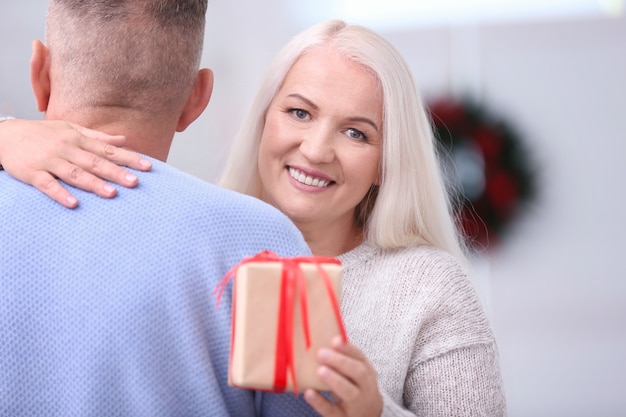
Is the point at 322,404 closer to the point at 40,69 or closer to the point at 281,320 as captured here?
the point at 281,320

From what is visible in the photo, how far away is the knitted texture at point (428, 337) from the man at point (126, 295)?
691 mm

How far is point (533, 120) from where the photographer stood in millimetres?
3836

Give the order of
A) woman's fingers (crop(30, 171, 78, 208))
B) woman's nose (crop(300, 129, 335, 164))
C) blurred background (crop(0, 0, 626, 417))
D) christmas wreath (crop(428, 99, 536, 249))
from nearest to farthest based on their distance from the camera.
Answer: woman's fingers (crop(30, 171, 78, 208)) → woman's nose (crop(300, 129, 335, 164)) → blurred background (crop(0, 0, 626, 417)) → christmas wreath (crop(428, 99, 536, 249))

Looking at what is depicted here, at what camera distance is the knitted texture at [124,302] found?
3.54 ft

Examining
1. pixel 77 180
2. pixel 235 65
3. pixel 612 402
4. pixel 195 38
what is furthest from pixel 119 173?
pixel 612 402

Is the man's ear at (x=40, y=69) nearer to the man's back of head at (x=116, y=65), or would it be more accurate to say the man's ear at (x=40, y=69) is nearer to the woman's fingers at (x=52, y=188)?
the man's back of head at (x=116, y=65)

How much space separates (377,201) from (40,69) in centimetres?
98

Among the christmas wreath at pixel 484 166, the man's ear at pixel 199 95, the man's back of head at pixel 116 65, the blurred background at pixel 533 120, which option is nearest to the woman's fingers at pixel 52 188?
the man's back of head at pixel 116 65

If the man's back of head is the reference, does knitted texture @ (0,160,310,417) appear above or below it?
below

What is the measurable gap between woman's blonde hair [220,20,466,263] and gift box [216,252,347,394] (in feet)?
3.17

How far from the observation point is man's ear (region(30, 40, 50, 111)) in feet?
4.08

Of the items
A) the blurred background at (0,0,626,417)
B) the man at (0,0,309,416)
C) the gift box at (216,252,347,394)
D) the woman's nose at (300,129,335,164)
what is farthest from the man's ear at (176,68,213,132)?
the blurred background at (0,0,626,417)

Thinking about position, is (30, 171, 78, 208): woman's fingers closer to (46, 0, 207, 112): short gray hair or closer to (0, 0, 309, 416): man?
(0, 0, 309, 416): man

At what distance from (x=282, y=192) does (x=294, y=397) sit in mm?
888
